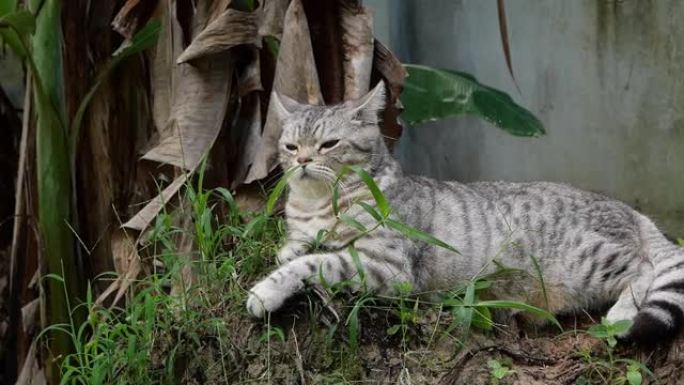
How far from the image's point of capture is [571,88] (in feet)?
19.8

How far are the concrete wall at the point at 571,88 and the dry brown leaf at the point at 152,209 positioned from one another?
267cm

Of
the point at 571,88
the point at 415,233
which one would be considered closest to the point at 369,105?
the point at 415,233

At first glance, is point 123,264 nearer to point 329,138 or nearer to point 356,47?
point 329,138

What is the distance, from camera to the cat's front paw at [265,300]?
328 cm

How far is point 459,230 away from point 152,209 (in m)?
Result: 1.18

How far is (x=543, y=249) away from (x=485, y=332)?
1.81 ft

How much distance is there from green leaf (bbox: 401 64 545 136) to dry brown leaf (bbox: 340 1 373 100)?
3.49ft

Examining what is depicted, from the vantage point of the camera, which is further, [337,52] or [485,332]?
[337,52]

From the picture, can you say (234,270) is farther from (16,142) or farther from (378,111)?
(16,142)

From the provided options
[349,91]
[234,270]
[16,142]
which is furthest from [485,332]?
[16,142]

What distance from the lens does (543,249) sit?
3873 mm

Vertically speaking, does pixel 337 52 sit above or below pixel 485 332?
above

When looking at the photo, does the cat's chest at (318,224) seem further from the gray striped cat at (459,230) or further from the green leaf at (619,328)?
the green leaf at (619,328)

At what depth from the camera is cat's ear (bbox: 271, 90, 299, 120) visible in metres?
4.06
